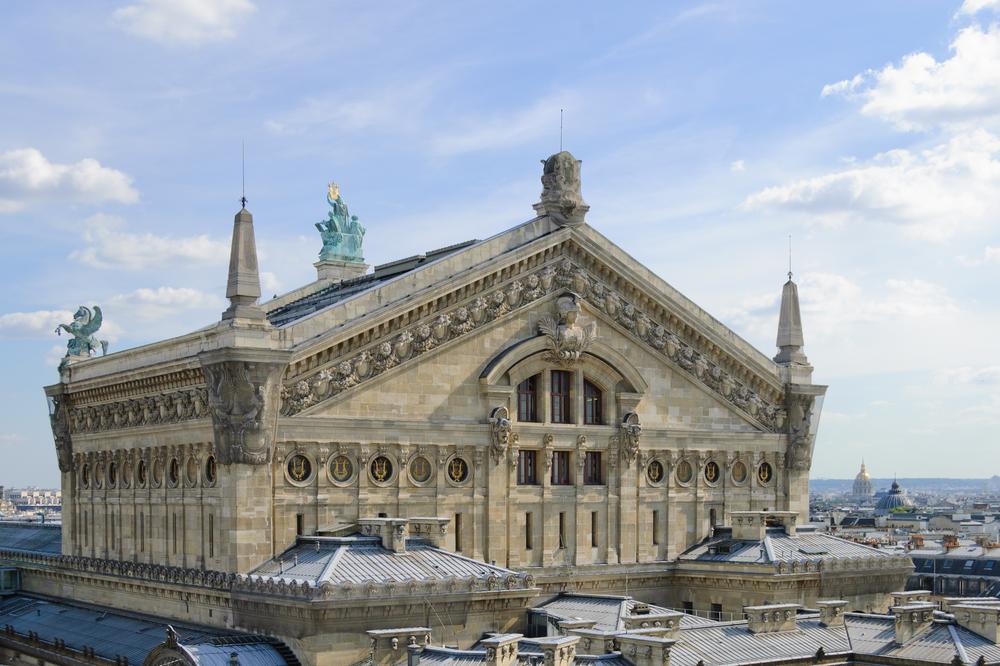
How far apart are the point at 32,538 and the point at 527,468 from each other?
116 feet

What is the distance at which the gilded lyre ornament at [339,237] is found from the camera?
82.1 m

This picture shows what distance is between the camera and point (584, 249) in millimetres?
64688

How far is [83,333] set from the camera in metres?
76.8

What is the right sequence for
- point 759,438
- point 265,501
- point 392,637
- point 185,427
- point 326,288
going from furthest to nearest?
point 326,288 → point 759,438 → point 185,427 → point 265,501 → point 392,637

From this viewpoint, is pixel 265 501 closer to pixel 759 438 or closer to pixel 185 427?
pixel 185 427

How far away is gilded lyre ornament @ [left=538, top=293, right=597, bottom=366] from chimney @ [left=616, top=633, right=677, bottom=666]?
16.7 metres

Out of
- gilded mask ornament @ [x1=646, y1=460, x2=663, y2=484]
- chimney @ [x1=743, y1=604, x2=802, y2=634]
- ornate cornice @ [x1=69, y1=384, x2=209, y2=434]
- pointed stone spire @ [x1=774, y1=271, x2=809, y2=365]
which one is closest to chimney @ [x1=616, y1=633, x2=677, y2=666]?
chimney @ [x1=743, y1=604, x2=802, y2=634]

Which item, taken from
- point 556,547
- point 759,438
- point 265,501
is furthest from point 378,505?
point 759,438

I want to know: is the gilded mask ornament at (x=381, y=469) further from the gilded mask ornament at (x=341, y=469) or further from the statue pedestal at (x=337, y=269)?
the statue pedestal at (x=337, y=269)

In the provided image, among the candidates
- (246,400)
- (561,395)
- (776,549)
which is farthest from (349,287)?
(776,549)

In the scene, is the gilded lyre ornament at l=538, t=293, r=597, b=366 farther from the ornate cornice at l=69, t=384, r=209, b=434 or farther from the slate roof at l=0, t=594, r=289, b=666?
the slate roof at l=0, t=594, r=289, b=666

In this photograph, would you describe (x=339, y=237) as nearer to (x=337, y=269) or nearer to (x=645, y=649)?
(x=337, y=269)

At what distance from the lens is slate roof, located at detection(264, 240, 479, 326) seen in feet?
214

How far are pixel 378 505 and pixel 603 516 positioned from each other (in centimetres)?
1140
